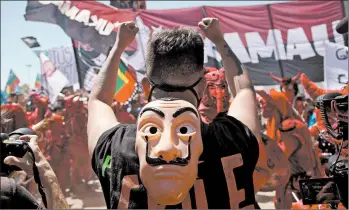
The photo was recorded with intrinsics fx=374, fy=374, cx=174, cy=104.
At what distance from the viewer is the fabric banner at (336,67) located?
8137 millimetres

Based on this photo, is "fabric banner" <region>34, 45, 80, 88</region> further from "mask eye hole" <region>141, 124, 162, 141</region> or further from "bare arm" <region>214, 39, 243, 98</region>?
"mask eye hole" <region>141, 124, 162, 141</region>

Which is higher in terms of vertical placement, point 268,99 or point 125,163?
point 125,163

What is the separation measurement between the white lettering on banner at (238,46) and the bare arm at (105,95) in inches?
351

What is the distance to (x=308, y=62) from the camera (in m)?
9.86

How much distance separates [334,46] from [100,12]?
6.24 metres

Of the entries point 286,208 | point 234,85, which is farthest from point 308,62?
point 234,85

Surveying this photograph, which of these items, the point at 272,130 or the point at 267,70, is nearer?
the point at 272,130

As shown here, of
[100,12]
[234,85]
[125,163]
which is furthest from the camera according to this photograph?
[100,12]

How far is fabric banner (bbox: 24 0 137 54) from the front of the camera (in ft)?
33.7

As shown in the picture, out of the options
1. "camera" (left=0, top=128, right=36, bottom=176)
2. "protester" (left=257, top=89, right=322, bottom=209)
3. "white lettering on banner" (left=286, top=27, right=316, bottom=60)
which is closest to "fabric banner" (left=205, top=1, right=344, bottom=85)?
"white lettering on banner" (left=286, top=27, right=316, bottom=60)

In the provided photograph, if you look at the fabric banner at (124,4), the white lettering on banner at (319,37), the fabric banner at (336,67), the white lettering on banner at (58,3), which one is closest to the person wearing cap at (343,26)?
the fabric banner at (336,67)

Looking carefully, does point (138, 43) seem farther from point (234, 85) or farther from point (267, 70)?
point (234, 85)

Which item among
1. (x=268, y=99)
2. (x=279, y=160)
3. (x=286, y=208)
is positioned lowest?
(x=286, y=208)

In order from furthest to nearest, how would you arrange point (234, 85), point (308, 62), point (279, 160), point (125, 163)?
point (308, 62)
point (279, 160)
point (234, 85)
point (125, 163)
